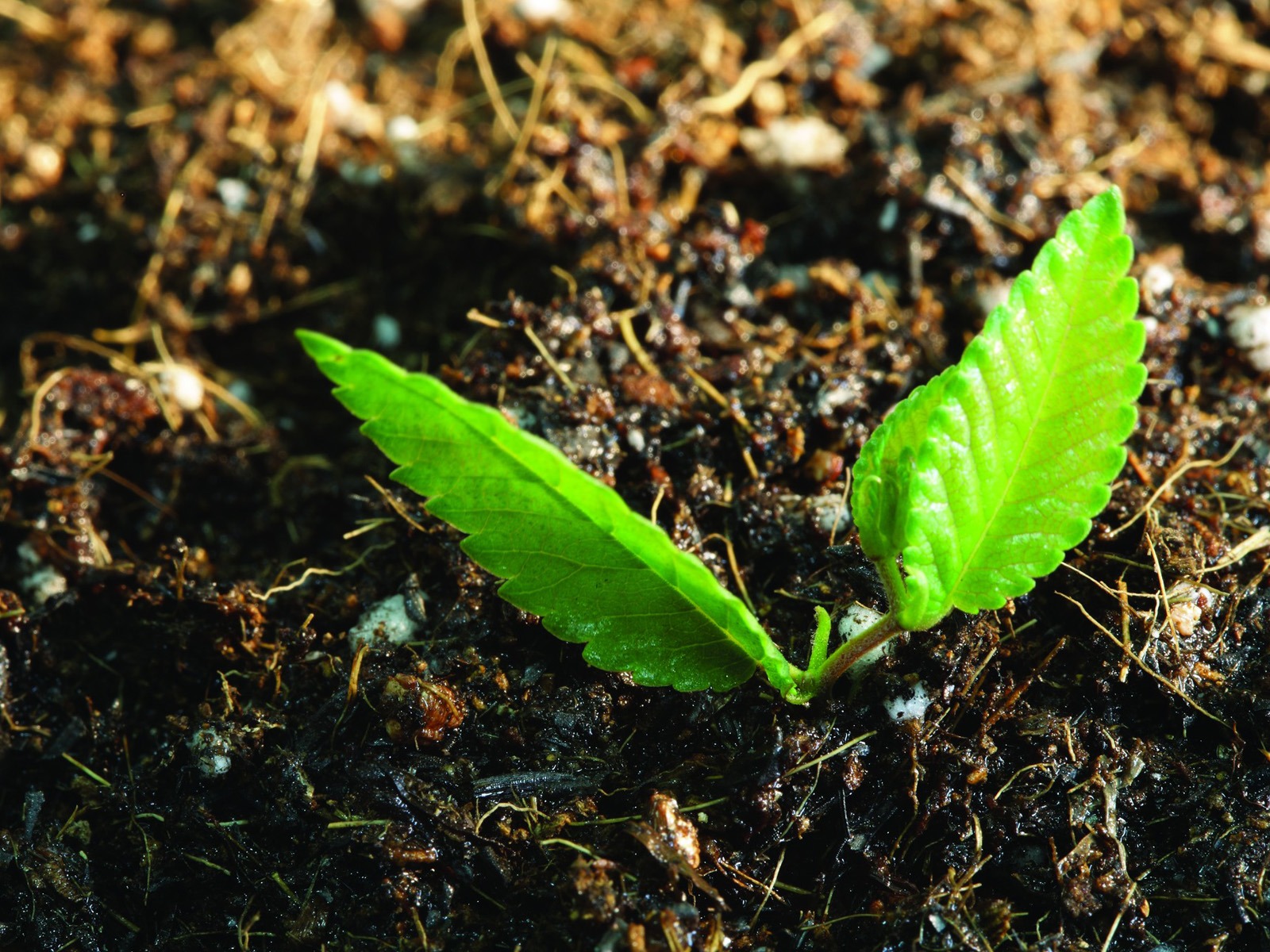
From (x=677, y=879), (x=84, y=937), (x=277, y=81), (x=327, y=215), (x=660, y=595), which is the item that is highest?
(x=277, y=81)

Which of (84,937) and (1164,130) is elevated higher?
(1164,130)

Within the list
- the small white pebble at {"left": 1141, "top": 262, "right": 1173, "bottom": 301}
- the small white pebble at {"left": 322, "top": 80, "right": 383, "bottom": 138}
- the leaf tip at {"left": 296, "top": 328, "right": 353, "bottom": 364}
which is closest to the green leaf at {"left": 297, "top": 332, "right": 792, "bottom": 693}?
the leaf tip at {"left": 296, "top": 328, "right": 353, "bottom": 364}

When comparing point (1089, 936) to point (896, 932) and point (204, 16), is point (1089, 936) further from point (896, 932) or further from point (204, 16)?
point (204, 16)

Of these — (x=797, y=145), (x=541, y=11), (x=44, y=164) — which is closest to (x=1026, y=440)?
(x=797, y=145)

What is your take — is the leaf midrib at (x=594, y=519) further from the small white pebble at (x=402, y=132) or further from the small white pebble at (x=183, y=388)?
the small white pebble at (x=402, y=132)

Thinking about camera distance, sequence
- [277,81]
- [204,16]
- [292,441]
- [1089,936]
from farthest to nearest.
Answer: [204,16], [277,81], [292,441], [1089,936]

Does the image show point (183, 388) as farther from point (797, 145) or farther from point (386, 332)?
point (797, 145)

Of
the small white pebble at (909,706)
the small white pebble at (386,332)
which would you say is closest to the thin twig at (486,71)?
the small white pebble at (386,332)

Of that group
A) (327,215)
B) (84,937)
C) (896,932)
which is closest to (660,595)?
(896,932)
